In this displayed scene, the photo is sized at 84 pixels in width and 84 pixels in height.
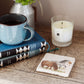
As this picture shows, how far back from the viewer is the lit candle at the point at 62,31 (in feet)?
2.90

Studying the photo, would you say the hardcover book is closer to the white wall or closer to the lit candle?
the lit candle

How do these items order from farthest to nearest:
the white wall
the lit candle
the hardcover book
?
the white wall, the lit candle, the hardcover book

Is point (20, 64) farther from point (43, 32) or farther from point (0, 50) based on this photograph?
point (43, 32)

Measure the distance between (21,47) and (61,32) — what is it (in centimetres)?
21

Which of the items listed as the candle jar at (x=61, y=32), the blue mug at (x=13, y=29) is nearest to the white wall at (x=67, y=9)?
the candle jar at (x=61, y=32)

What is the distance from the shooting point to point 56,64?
0.77 meters

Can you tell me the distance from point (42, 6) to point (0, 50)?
0.45 m

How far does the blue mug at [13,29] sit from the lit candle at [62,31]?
13cm

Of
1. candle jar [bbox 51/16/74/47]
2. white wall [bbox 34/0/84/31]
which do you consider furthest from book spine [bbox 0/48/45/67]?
white wall [bbox 34/0/84/31]

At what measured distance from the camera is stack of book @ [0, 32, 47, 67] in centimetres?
78

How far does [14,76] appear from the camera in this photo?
73 centimetres

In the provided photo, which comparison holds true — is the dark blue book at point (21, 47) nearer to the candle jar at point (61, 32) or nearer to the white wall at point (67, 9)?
the candle jar at point (61, 32)

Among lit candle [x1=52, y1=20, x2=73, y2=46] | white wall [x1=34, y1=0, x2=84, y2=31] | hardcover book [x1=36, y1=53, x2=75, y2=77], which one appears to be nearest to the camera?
hardcover book [x1=36, y1=53, x2=75, y2=77]

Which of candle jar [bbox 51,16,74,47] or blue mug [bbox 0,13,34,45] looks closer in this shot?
blue mug [bbox 0,13,34,45]
